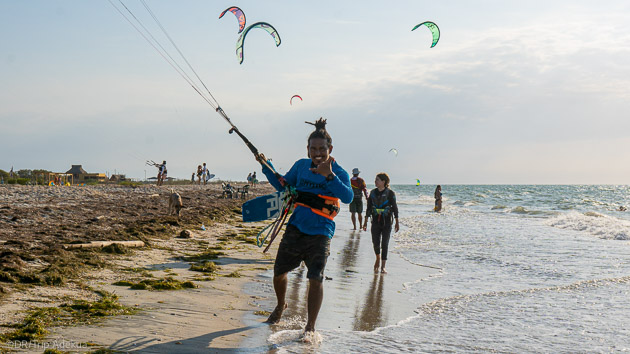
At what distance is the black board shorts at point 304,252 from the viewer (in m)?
4.73

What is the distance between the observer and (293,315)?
18.1ft

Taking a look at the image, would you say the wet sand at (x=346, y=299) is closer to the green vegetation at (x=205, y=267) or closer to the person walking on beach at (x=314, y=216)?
the person walking on beach at (x=314, y=216)

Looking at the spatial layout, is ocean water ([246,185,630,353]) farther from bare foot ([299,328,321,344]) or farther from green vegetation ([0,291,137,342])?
green vegetation ([0,291,137,342])

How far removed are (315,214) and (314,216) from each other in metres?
0.02

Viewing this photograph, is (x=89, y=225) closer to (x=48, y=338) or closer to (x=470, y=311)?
(x=48, y=338)

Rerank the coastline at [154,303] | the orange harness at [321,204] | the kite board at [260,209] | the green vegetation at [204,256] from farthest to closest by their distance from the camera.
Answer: the green vegetation at [204,256] < the kite board at [260,209] < the orange harness at [321,204] < the coastline at [154,303]

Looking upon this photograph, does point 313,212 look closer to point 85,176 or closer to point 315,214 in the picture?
point 315,214

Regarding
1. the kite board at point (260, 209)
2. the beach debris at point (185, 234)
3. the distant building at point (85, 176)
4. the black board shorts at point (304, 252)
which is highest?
the distant building at point (85, 176)

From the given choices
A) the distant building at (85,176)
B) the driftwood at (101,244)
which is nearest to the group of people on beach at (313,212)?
the driftwood at (101,244)

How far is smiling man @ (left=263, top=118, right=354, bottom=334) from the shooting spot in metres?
4.68

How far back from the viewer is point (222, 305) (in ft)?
18.3

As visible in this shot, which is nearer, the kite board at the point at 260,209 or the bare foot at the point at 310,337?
the bare foot at the point at 310,337

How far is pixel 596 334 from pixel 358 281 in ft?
11.8

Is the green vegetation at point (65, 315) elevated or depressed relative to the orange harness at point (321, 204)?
depressed
